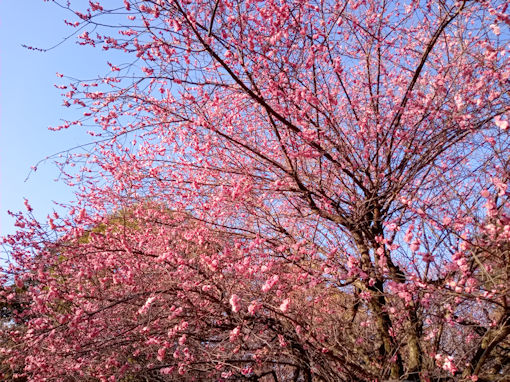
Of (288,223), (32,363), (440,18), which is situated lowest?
(32,363)

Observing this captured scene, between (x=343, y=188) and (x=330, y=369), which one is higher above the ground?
(x=343, y=188)

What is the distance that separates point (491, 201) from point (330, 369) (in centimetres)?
248

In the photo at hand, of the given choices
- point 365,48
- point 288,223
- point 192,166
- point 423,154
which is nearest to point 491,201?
point 423,154

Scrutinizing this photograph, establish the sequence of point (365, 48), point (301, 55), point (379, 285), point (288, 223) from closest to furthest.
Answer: point (301, 55), point (379, 285), point (365, 48), point (288, 223)

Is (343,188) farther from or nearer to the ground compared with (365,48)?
nearer to the ground

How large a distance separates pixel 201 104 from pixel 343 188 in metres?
2.01

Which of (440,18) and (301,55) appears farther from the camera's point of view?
(301,55)

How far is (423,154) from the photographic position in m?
4.17

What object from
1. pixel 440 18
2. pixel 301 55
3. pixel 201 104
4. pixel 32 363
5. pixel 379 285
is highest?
pixel 440 18

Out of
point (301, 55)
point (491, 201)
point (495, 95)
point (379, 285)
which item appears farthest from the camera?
point (379, 285)

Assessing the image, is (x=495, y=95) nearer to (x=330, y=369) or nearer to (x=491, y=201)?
(x=491, y=201)

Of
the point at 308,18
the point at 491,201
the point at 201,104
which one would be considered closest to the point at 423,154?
the point at 491,201

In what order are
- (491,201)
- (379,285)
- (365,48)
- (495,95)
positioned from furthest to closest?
(365,48) < (379,285) < (495,95) < (491,201)

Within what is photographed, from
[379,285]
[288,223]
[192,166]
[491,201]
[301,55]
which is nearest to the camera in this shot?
[491,201]
